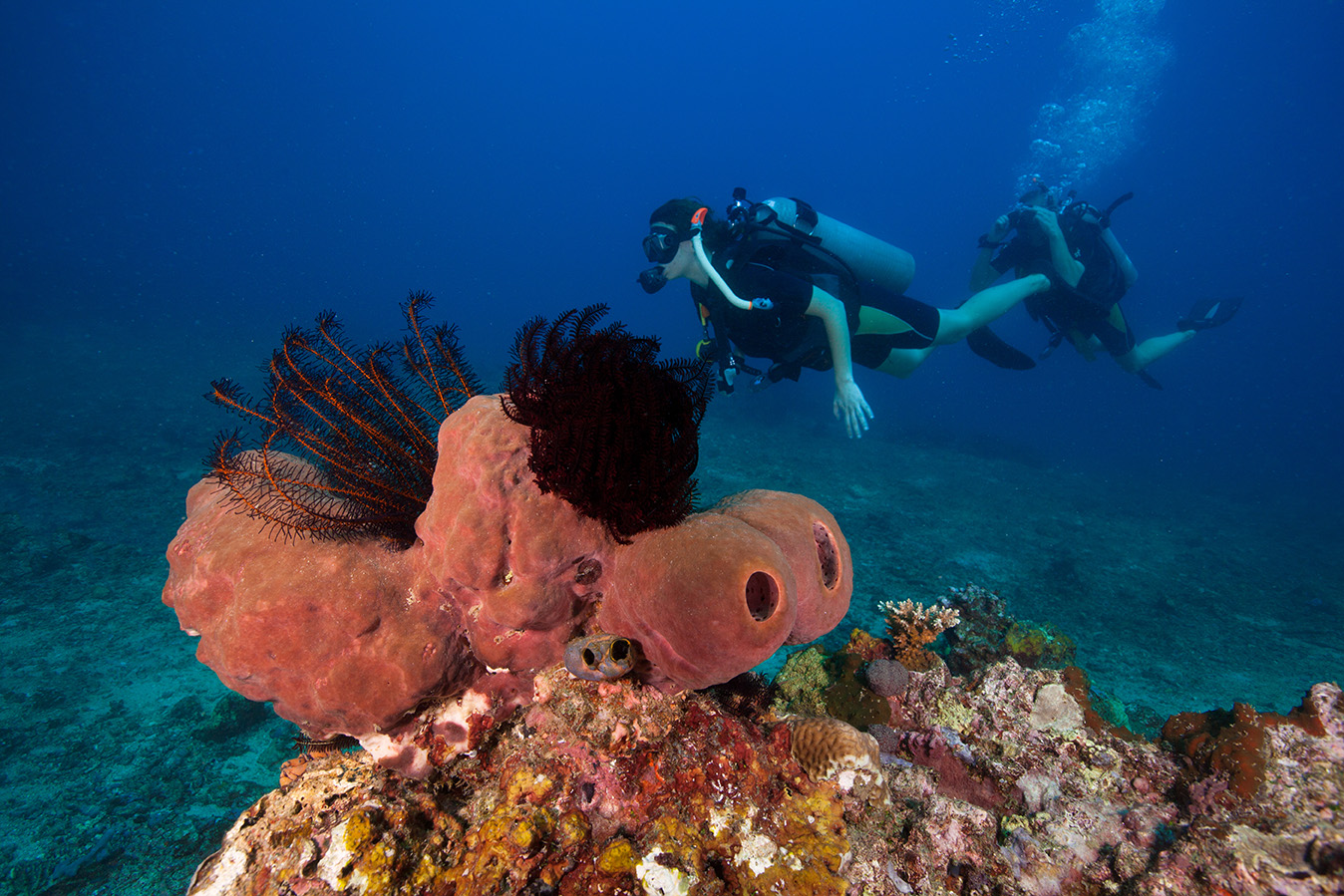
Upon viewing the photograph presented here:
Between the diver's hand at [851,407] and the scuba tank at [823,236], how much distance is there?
9.44ft

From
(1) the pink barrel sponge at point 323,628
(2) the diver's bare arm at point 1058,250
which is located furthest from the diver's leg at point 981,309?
(1) the pink barrel sponge at point 323,628

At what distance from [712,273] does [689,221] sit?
111 cm

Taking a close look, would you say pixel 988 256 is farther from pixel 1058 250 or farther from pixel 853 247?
pixel 853 247

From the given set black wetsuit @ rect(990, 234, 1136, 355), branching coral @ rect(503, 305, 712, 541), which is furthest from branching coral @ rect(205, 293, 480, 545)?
black wetsuit @ rect(990, 234, 1136, 355)

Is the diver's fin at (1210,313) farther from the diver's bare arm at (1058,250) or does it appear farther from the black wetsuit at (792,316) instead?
the black wetsuit at (792,316)

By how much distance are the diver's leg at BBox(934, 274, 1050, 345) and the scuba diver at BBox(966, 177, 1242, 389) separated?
1360 mm

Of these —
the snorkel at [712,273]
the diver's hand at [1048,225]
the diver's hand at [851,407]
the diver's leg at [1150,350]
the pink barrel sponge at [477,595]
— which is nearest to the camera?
the pink barrel sponge at [477,595]

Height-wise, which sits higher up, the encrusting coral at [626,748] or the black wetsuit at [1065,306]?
the black wetsuit at [1065,306]

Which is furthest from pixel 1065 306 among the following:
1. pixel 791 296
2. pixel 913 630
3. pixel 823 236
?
pixel 913 630

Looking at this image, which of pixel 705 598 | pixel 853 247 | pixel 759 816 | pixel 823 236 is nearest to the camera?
pixel 705 598

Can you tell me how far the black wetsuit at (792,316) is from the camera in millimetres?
6859

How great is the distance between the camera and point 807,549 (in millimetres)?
2664

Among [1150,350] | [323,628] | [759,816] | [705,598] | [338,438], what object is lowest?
[759,816]

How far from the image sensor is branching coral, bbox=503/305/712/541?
232 cm
